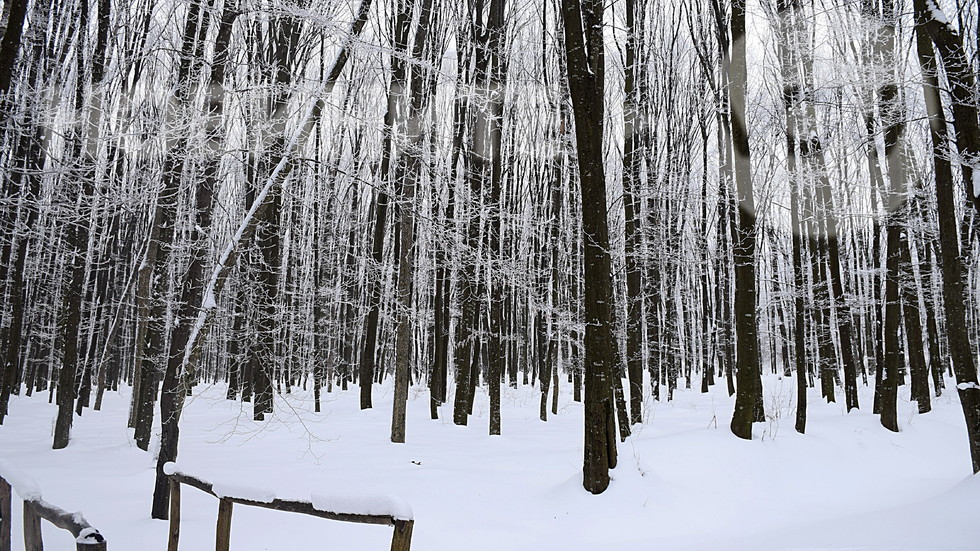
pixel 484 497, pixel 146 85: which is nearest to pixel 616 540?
pixel 484 497

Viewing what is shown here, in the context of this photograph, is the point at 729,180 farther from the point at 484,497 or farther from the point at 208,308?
the point at 208,308

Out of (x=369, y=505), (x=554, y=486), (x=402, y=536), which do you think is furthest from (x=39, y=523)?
(x=554, y=486)

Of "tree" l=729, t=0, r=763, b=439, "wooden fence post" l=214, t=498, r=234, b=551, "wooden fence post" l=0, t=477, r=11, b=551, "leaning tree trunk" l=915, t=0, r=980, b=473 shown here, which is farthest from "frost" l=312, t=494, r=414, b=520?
"leaning tree trunk" l=915, t=0, r=980, b=473

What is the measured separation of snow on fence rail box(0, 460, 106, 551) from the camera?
240 cm

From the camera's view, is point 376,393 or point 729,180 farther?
point 376,393

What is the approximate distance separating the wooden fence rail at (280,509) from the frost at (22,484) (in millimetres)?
944

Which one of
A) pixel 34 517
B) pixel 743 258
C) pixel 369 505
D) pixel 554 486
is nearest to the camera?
pixel 369 505

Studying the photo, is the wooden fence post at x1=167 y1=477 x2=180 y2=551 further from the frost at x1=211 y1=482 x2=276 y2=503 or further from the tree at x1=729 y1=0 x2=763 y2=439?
the tree at x1=729 y1=0 x2=763 y2=439

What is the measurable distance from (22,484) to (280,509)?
1473 millimetres

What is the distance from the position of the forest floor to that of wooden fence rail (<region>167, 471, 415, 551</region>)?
114 millimetres

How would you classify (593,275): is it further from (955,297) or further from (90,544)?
(90,544)

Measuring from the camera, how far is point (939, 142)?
23.2 ft

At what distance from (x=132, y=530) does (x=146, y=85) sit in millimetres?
11863

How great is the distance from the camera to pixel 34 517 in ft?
10.6
